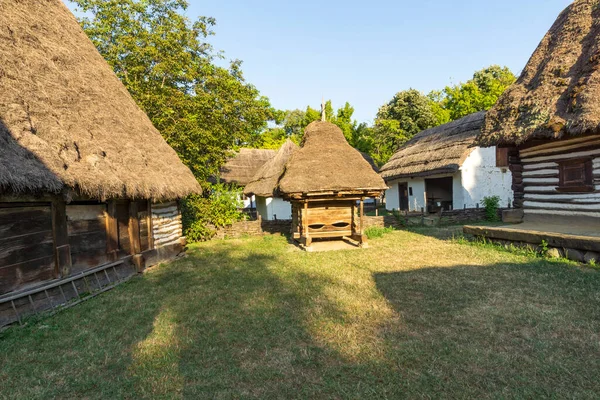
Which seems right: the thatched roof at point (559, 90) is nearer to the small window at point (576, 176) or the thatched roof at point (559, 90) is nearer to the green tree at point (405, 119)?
the small window at point (576, 176)

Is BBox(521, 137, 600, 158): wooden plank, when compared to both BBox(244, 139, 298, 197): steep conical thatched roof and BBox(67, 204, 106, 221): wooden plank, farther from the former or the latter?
BBox(67, 204, 106, 221): wooden plank

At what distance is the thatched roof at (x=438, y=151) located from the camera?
17.4 metres

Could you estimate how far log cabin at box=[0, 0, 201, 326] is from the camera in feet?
17.7

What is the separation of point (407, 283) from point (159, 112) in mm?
12085

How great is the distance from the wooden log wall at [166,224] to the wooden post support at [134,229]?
2.31 feet

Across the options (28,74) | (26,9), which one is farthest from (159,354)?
(26,9)

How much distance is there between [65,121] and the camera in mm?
6465

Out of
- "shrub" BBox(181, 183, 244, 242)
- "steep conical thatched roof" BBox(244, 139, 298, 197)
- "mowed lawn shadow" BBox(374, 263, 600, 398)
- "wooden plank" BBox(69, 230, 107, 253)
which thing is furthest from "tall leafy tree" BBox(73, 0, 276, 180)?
"mowed lawn shadow" BBox(374, 263, 600, 398)

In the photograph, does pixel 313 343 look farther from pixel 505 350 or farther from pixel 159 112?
pixel 159 112

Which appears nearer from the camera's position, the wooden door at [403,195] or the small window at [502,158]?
the small window at [502,158]

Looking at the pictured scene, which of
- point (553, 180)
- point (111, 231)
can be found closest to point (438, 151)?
point (553, 180)

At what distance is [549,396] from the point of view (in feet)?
9.53

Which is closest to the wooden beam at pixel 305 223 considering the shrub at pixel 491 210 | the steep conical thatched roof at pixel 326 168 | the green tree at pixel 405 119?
the steep conical thatched roof at pixel 326 168

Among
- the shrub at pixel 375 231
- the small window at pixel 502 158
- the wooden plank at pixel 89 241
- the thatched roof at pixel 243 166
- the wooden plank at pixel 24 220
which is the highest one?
the thatched roof at pixel 243 166
